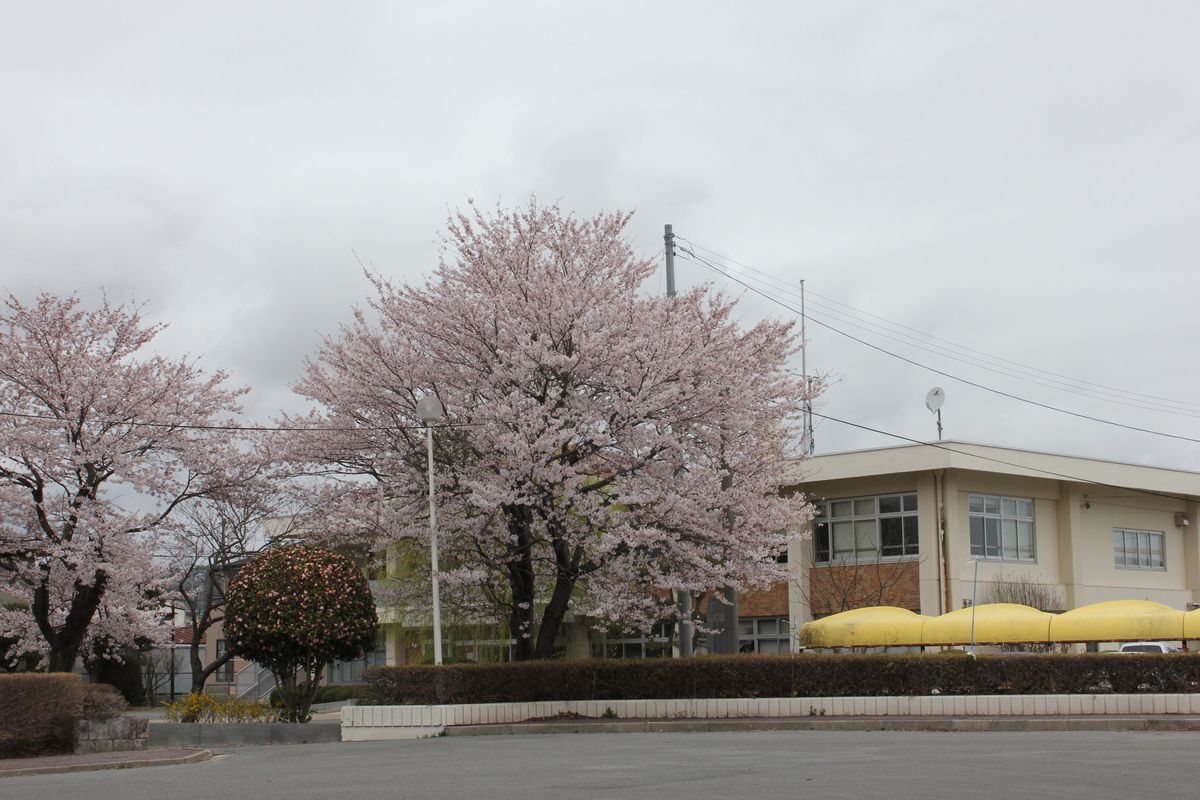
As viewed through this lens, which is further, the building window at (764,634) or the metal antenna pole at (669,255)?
the building window at (764,634)

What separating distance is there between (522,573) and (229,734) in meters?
6.52

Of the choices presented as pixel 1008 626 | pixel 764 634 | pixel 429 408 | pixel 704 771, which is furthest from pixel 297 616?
pixel 764 634

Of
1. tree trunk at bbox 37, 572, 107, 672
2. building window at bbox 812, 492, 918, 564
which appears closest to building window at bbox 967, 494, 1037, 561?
building window at bbox 812, 492, 918, 564

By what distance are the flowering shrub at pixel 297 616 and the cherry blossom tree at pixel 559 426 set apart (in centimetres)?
198

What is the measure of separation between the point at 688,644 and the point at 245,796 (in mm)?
16824

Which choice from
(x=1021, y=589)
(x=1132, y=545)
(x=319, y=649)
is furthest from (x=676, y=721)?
(x=1132, y=545)

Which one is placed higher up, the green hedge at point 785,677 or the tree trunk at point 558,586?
the tree trunk at point 558,586

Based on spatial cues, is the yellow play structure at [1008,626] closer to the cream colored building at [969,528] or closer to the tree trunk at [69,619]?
the cream colored building at [969,528]

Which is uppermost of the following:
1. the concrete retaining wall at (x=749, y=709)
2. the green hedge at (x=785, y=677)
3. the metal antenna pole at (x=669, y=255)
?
the metal antenna pole at (x=669, y=255)

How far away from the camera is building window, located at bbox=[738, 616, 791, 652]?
134ft

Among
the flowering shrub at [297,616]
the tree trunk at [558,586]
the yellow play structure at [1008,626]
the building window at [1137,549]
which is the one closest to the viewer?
the flowering shrub at [297,616]

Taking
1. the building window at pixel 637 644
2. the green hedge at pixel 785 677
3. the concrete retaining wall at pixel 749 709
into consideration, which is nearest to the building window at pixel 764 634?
the building window at pixel 637 644

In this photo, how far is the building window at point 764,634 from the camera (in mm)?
40750

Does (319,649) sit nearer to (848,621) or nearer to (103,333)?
(103,333)
